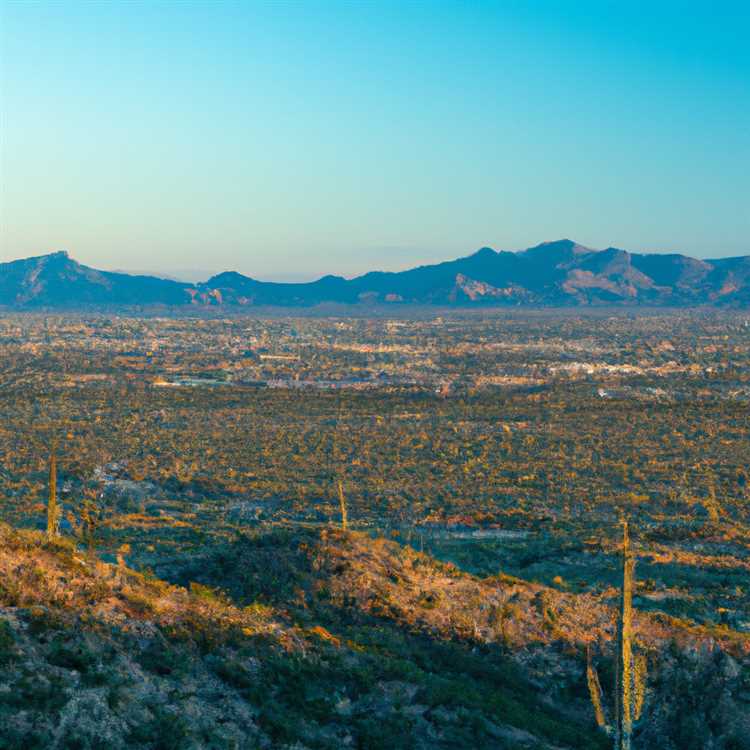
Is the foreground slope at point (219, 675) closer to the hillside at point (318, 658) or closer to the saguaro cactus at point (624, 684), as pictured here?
the hillside at point (318, 658)

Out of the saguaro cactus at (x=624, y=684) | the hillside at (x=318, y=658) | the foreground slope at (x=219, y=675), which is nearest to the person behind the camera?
the foreground slope at (x=219, y=675)

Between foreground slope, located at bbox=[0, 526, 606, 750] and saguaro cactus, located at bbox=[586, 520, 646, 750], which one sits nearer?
foreground slope, located at bbox=[0, 526, 606, 750]

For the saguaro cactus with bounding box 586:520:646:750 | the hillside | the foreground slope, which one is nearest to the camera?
the foreground slope

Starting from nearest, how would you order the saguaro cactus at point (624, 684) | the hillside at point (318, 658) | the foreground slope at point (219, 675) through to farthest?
the foreground slope at point (219, 675) < the hillside at point (318, 658) < the saguaro cactus at point (624, 684)

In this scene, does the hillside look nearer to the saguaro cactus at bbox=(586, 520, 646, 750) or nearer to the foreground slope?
the foreground slope

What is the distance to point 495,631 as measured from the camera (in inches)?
819

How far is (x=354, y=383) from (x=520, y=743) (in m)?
72.3

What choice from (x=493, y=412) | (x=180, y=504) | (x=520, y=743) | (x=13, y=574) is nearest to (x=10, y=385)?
(x=493, y=412)

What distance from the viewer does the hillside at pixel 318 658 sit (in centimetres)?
1410

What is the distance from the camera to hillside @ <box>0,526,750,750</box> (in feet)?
46.3

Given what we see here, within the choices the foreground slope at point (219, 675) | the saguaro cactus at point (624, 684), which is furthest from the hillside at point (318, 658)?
the saguaro cactus at point (624, 684)

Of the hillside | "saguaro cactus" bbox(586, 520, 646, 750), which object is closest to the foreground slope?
the hillside

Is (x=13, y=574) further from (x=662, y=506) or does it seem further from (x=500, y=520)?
(x=662, y=506)

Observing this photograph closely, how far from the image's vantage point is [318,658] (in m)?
17.5
